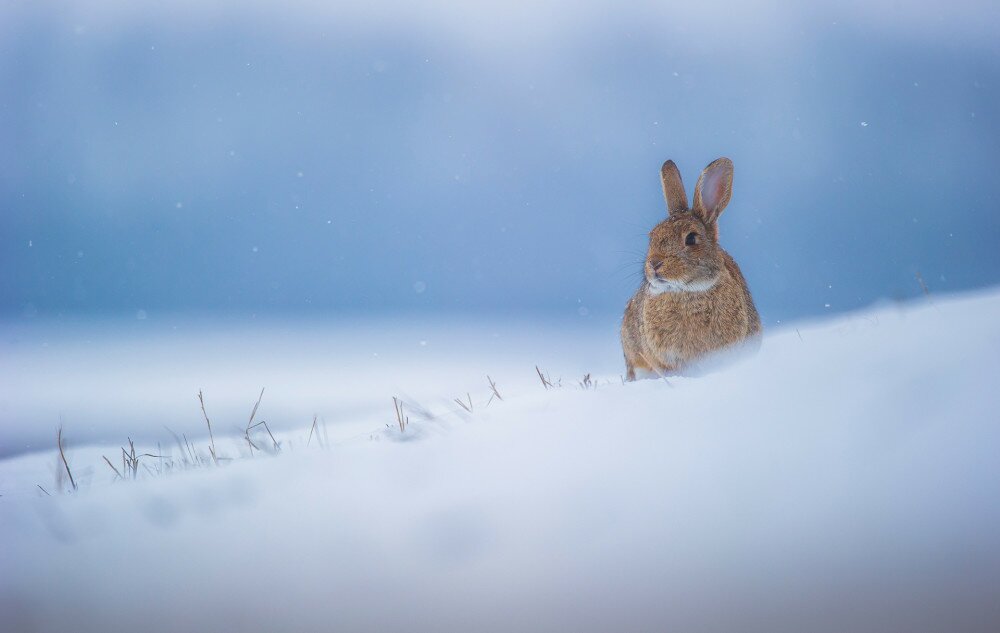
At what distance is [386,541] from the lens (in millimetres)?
1903

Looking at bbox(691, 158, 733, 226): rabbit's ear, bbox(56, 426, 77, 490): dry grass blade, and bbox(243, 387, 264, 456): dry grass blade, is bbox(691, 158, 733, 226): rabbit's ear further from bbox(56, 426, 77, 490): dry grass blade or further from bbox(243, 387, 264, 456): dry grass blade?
bbox(56, 426, 77, 490): dry grass blade

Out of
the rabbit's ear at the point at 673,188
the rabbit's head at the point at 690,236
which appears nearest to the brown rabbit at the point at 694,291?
the rabbit's head at the point at 690,236

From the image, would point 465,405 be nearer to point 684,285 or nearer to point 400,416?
point 400,416

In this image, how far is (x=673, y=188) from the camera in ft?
15.3

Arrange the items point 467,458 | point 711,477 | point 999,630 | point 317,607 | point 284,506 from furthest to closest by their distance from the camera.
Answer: point 467,458
point 284,506
point 711,477
point 317,607
point 999,630

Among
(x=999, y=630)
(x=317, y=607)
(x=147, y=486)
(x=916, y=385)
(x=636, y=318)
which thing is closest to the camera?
(x=999, y=630)

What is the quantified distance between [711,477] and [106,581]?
1712 millimetres

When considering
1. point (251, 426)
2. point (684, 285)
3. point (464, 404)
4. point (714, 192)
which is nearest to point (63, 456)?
point (251, 426)

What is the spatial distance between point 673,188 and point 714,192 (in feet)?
1.00

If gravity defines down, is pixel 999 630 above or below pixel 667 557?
below

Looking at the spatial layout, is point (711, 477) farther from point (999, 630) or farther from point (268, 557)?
point (268, 557)

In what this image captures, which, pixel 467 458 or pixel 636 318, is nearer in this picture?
pixel 467 458

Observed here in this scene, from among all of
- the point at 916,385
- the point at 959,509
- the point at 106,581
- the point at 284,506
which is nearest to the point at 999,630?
the point at 959,509

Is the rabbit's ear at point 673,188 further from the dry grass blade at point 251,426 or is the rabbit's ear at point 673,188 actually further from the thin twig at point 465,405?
the dry grass blade at point 251,426
